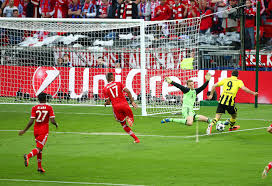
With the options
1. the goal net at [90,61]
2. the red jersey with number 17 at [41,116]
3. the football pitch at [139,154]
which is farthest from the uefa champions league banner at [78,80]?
the red jersey with number 17 at [41,116]

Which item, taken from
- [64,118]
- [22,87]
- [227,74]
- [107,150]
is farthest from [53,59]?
[107,150]

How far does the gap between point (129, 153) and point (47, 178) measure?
3173mm

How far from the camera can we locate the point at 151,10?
29.2 m

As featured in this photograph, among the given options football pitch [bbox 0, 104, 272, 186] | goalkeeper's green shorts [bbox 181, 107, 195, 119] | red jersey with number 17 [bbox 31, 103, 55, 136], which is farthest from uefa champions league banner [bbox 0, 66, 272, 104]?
red jersey with number 17 [bbox 31, 103, 55, 136]

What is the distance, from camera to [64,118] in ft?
68.6

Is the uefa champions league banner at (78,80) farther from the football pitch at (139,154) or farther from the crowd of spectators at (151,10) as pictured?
the football pitch at (139,154)

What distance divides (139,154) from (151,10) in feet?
55.3

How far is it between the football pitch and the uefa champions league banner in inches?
182

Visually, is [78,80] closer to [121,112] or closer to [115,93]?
[115,93]

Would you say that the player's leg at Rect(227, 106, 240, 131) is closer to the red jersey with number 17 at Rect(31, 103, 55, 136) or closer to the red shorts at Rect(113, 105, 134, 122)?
the red shorts at Rect(113, 105, 134, 122)

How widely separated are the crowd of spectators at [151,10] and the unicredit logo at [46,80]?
5.99 metres

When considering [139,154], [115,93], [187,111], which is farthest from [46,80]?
[139,154]

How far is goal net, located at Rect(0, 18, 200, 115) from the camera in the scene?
73.9 ft

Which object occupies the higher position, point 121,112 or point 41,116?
point 41,116
